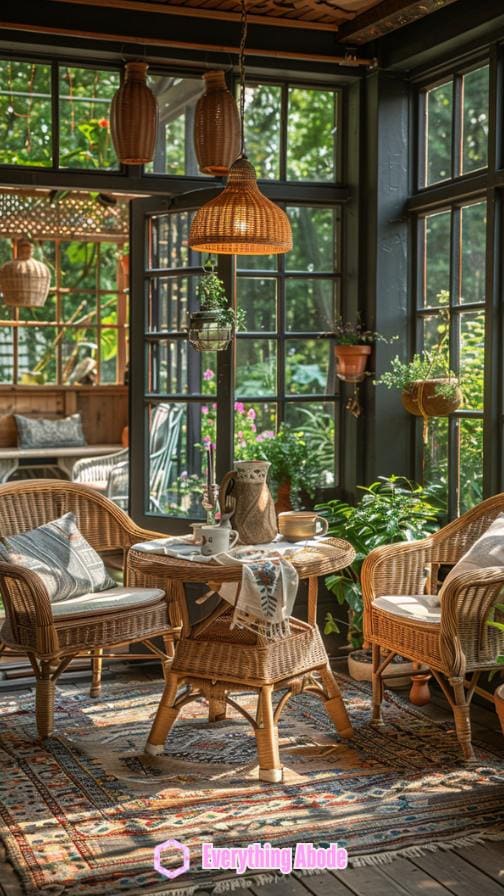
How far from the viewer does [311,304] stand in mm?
5418

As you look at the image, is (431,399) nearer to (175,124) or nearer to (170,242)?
(170,242)

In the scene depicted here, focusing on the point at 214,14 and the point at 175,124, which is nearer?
the point at 214,14

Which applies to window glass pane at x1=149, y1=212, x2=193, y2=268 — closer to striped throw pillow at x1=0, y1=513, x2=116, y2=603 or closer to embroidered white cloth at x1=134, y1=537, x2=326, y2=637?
striped throw pillow at x1=0, y1=513, x2=116, y2=603

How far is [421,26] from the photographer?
4828 mm

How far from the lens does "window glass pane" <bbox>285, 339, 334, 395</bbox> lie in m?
5.38

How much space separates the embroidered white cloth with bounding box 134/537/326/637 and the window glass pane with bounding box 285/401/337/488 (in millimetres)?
1655

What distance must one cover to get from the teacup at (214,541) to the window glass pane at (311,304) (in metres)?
1.84

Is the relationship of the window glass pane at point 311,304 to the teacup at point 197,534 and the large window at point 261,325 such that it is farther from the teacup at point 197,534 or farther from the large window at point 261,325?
the teacup at point 197,534

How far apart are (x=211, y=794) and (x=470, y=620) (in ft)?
3.62

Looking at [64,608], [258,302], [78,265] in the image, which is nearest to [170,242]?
[258,302]

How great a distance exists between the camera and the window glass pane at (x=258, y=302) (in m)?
5.25

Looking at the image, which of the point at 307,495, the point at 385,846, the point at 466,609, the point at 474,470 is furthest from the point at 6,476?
the point at 385,846

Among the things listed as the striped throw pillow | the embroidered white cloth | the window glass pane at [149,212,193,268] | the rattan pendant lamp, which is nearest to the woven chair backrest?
the striped throw pillow

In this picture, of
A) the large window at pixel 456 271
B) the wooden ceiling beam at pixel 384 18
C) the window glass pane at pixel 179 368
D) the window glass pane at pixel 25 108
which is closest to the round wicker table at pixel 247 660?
the large window at pixel 456 271
